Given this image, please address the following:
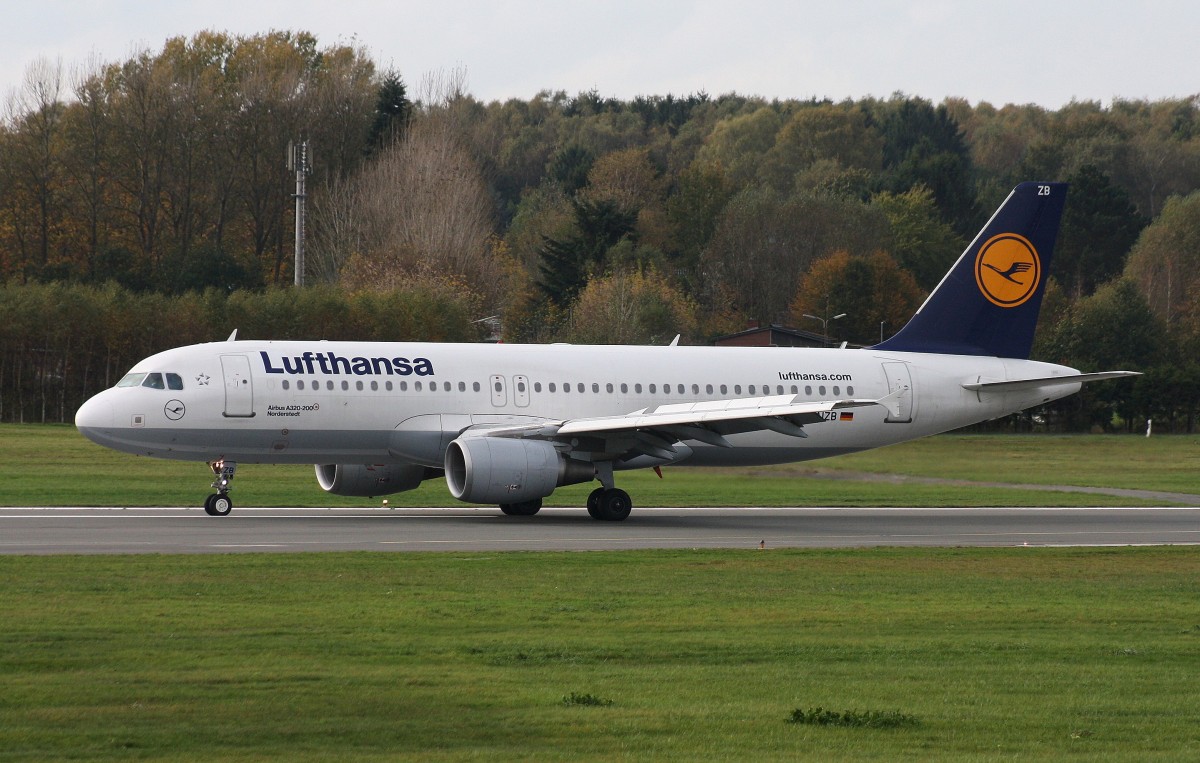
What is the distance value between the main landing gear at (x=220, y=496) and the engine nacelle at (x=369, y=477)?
7.44 ft

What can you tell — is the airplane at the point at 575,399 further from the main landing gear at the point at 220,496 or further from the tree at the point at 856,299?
the tree at the point at 856,299

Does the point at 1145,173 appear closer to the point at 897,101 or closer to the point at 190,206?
the point at 897,101

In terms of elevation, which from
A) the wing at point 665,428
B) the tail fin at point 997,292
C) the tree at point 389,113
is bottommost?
the wing at point 665,428

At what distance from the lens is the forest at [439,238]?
72188 mm

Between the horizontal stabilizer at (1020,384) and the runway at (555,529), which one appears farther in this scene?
the horizontal stabilizer at (1020,384)

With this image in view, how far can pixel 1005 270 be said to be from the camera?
39.8 meters

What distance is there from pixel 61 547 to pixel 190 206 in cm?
8389

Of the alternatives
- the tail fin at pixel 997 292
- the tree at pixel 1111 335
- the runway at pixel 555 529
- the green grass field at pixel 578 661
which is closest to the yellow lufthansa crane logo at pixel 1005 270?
the tail fin at pixel 997 292

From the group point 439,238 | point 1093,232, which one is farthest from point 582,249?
point 1093,232

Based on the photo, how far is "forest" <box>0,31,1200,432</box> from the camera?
72.2 meters

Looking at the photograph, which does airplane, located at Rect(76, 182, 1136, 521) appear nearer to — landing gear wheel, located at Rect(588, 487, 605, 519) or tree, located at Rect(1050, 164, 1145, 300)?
landing gear wheel, located at Rect(588, 487, 605, 519)

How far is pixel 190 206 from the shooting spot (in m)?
104

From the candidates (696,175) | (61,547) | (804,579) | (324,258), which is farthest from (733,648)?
(696,175)

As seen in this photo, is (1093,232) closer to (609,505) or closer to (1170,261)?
(1170,261)
